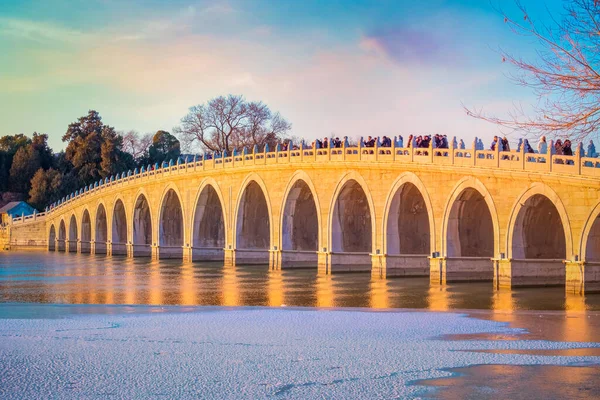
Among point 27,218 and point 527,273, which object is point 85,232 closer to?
point 27,218

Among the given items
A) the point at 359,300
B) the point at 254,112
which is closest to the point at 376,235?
the point at 359,300

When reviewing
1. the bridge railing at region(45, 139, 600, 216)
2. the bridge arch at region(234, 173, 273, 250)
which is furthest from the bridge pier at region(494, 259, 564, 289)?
the bridge arch at region(234, 173, 273, 250)

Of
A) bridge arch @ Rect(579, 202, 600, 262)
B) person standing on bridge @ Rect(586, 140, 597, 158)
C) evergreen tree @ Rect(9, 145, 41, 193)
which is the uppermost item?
evergreen tree @ Rect(9, 145, 41, 193)

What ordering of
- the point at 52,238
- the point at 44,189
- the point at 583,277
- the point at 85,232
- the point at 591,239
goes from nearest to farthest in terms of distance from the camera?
1. the point at 583,277
2. the point at 591,239
3. the point at 85,232
4. the point at 52,238
5. the point at 44,189

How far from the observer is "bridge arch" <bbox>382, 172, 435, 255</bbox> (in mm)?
36719

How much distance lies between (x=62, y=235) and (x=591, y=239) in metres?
70.6

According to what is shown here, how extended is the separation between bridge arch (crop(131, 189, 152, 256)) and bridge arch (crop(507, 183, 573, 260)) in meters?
40.0

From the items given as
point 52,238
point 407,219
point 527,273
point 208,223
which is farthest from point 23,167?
point 527,273

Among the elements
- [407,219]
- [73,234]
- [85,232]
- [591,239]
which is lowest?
[73,234]

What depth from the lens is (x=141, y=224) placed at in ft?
219

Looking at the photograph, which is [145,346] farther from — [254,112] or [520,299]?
[254,112]

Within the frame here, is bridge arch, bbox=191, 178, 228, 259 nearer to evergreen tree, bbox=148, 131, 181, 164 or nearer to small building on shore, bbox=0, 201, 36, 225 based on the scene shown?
evergreen tree, bbox=148, 131, 181, 164

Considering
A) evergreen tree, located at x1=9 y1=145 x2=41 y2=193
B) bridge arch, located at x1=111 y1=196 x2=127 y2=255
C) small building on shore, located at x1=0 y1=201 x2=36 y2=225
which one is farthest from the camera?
evergreen tree, located at x1=9 y1=145 x2=41 y2=193

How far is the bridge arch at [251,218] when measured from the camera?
164ft
